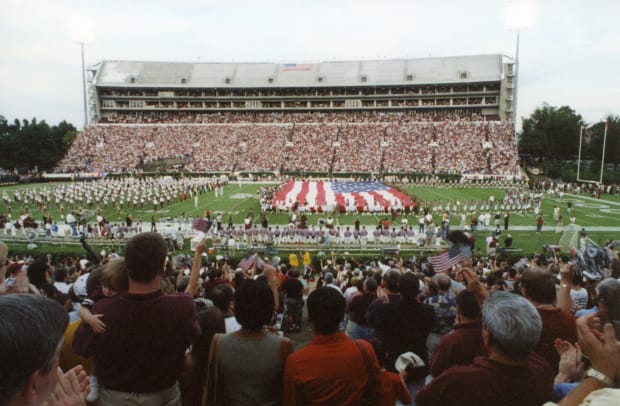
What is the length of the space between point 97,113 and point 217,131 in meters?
24.3

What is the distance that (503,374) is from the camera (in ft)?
7.50

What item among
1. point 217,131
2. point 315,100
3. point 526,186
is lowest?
point 526,186

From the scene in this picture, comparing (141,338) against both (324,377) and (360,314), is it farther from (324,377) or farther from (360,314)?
(360,314)

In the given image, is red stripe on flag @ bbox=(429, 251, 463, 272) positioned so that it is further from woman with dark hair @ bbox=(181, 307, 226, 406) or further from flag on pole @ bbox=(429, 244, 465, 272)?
woman with dark hair @ bbox=(181, 307, 226, 406)

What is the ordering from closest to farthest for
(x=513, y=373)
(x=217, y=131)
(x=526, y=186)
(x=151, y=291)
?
(x=513, y=373) → (x=151, y=291) → (x=526, y=186) → (x=217, y=131)

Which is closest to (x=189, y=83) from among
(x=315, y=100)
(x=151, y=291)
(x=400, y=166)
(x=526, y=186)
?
(x=315, y=100)

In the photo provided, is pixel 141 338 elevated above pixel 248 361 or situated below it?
above

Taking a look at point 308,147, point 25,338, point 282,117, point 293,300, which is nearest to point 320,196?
point 293,300

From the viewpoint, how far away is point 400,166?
184 feet

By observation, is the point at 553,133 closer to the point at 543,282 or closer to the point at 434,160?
the point at 434,160

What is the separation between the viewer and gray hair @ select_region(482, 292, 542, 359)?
230 cm

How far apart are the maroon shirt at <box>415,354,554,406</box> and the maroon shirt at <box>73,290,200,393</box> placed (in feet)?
4.85

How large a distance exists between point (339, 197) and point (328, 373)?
29846mm

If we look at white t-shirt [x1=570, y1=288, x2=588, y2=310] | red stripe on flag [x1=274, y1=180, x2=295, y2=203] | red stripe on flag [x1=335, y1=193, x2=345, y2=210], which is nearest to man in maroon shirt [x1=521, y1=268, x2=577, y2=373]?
white t-shirt [x1=570, y1=288, x2=588, y2=310]
